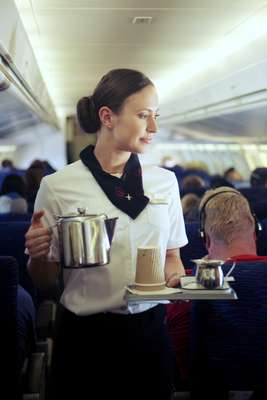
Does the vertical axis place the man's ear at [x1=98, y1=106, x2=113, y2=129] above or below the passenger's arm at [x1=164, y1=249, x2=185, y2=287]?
above

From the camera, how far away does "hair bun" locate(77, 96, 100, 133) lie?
2.12m

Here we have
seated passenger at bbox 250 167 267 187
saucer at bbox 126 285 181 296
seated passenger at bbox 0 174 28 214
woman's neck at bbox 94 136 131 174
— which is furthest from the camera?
seated passenger at bbox 250 167 267 187

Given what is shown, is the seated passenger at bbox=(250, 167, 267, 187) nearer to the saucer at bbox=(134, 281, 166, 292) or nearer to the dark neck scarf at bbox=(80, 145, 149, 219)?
the dark neck scarf at bbox=(80, 145, 149, 219)

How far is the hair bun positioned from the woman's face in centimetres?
11

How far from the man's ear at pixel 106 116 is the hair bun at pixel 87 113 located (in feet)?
0.13

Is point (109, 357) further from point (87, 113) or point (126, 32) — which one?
point (126, 32)

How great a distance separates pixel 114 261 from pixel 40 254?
9.1 inches

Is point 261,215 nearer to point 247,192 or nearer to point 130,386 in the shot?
point 247,192

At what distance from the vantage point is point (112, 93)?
6.73 feet

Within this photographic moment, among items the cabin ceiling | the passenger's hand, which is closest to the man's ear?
the passenger's hand

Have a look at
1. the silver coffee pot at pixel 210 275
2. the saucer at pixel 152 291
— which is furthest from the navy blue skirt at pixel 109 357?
the silver coffee pot at pixel 210 275

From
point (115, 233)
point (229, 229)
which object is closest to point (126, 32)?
point (229, 229)

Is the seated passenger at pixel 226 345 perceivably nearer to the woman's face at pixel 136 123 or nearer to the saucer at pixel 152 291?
the saucer at pixel 152 291

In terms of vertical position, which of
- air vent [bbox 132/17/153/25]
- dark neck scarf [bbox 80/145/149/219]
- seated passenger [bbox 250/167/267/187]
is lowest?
dark neck scarf [bbox 80/145/149/219]
